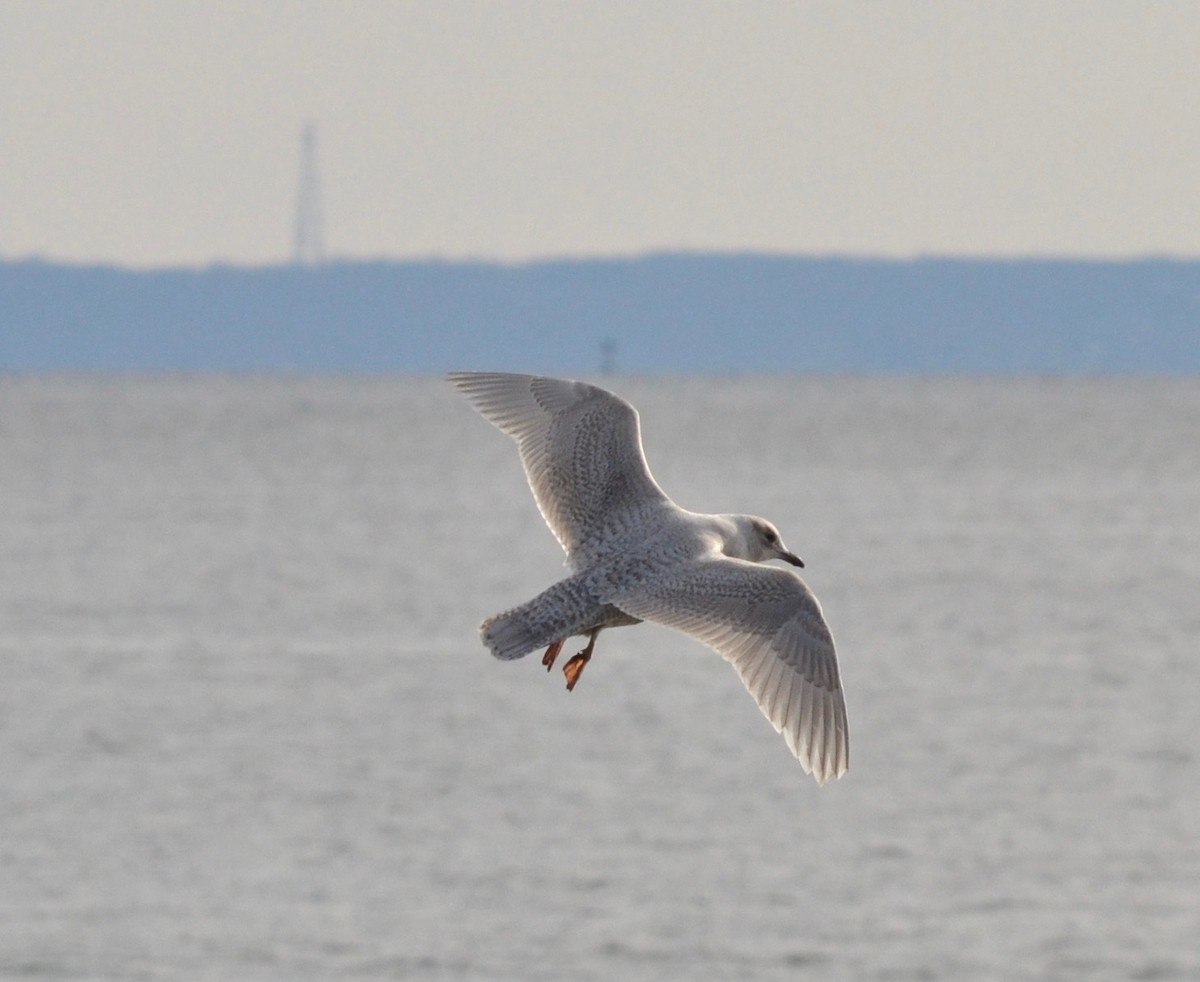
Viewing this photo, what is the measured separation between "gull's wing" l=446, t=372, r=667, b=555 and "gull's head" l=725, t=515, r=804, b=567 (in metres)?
0.45

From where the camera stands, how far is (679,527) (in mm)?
12562

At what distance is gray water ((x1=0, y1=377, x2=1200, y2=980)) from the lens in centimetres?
3256

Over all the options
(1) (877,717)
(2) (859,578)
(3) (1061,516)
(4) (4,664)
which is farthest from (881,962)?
(3) (1061,516)

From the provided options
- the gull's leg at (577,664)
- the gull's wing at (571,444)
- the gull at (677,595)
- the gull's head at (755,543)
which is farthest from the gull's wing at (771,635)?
the gull's wing at (571,444)

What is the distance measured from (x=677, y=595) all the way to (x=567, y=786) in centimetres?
2977

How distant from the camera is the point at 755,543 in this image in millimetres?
13242

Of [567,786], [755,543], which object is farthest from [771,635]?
[567,786]

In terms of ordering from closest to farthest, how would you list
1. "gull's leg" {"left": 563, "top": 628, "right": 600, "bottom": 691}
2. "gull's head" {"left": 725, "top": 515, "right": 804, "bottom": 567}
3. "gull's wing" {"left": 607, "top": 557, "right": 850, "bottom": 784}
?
1. "gull's wing" {"left": 607, "top": 557, "right": 850, "bottom": 784}
2. "gull's leg" {"left": 563, "top": 628, "right": 600, "bottom": 691}
3. "gull's head" {"left": 725, "top": 515, "right": 804, "bottom": 567}

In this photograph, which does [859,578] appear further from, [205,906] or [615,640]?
[205,906]

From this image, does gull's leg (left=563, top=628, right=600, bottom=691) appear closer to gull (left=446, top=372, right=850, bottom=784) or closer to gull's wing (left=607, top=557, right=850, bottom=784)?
gull (left=446, top=372, right=850, bottom=784)

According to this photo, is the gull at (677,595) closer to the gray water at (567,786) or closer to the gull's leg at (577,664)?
the gull's leg at (577,664)

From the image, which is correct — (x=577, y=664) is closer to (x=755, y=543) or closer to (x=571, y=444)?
(x=755, y=543)

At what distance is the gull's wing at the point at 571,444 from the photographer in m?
13.3

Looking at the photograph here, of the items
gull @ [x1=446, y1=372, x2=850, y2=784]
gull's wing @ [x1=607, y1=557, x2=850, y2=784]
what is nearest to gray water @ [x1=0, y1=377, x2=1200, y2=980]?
gull @ [x1=446, y1=372, x2=850, y2=784]
